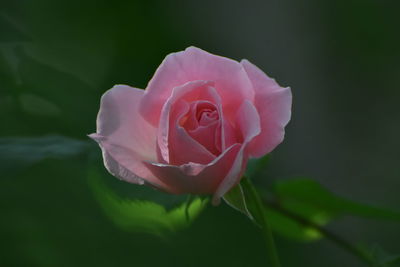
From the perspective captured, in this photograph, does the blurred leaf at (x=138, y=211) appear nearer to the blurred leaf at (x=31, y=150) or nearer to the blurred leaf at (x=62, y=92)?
the blurred leaf at (x=31, y=150)

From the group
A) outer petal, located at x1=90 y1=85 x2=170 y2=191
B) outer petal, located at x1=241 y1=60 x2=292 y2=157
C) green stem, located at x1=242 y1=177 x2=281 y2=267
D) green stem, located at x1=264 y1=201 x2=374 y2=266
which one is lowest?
green stem, located at x1=264 y1=201 x2=374 y2=266

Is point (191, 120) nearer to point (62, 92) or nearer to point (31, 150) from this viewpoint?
point (31, 150)

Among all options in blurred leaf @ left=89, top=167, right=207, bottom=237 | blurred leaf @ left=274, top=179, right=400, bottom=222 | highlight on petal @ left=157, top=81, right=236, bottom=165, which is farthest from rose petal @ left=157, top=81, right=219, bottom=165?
blurred leaf @ left=274, top=179, right=400, bottom=222

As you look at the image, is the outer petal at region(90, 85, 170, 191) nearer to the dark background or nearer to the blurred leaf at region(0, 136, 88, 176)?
the blurred leaf at region(0, 136, 88, 176)

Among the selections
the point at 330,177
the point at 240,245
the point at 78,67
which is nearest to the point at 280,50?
the point at 330,177

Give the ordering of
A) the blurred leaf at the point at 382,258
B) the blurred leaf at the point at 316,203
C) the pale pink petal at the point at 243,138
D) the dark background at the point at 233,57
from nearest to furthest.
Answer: the pale pink petal at the point at 243,138
the blurred leaf at the point at 382,258
the blurred leaf at the point at 316,203
the dark background at the point at 233,57

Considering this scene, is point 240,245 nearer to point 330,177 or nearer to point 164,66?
point 164,66

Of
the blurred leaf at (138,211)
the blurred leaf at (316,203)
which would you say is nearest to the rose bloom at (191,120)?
the blurred leaf at (138,211)
